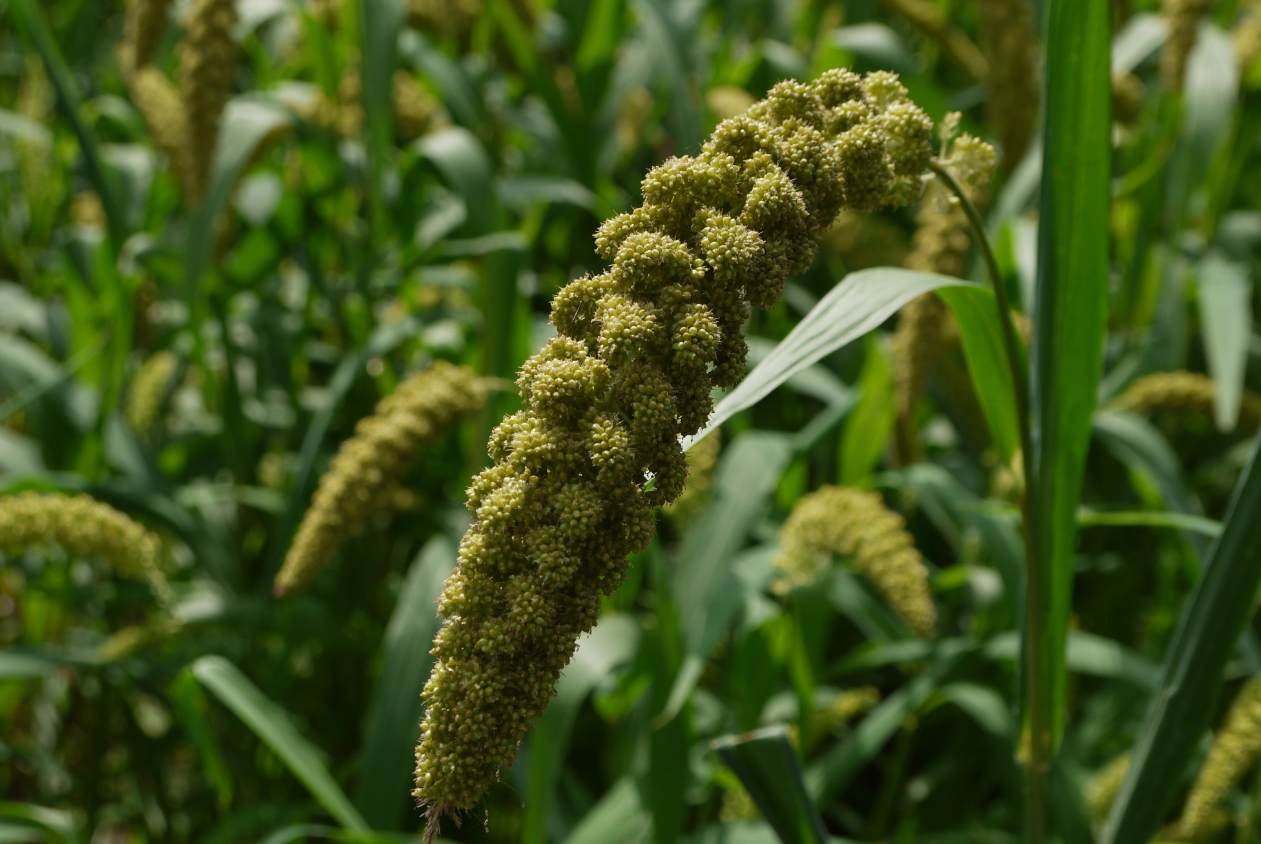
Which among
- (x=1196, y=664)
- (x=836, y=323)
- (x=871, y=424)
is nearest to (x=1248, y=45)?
(x=871, y=424)

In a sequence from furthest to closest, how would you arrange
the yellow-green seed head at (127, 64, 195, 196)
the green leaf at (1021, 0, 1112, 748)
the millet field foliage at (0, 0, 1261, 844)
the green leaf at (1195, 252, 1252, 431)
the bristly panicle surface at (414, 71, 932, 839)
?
the yellow-green seed head at (127, 64, 195, 196) < the green leaf at (1195, 252, 1252, 431) < the green leaf at (1021, 0, 1112, 748) < the millet field foliage at (0, 0, 1261, 844) < the bristly panicle surface at (414, 71, 932, 839)

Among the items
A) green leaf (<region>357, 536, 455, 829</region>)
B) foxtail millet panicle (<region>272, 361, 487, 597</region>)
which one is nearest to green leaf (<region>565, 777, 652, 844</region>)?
green leaf (<region>357, 536, 455, 829</region>)

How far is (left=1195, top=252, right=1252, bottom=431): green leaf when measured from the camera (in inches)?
116

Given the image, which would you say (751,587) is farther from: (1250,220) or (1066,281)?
(1250,220)

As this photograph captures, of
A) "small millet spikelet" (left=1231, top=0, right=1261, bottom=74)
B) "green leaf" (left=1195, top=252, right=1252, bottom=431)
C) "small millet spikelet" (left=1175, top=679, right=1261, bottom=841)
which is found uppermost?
"small millet spikelet" (left=1231, top=0, right=1261, bottom=74)

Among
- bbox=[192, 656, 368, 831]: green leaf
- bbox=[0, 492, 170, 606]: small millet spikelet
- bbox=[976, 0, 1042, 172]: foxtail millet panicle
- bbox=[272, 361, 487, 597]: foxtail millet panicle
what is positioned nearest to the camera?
bbox=[192, 656, 368, 831]: green leaf

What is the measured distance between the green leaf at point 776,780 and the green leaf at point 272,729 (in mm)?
941

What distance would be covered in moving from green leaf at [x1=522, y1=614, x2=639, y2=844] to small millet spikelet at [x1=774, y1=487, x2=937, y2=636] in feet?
1.69

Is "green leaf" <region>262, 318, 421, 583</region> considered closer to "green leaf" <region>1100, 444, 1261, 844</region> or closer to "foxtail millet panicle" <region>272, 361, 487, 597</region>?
"foxtail millet panicle" <region>272, 361, 487, 597</region>

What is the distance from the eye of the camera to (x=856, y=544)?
248 cm

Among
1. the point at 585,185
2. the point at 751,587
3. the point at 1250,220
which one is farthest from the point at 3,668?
the point at 1250,220

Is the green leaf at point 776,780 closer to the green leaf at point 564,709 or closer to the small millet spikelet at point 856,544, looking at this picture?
the green leaf at point 564,709

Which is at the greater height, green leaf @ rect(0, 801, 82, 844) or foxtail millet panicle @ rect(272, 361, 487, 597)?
foxtail millet panicle @ rect(272, 361, 487, 597)

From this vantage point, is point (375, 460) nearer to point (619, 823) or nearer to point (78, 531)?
point (78, 531)
